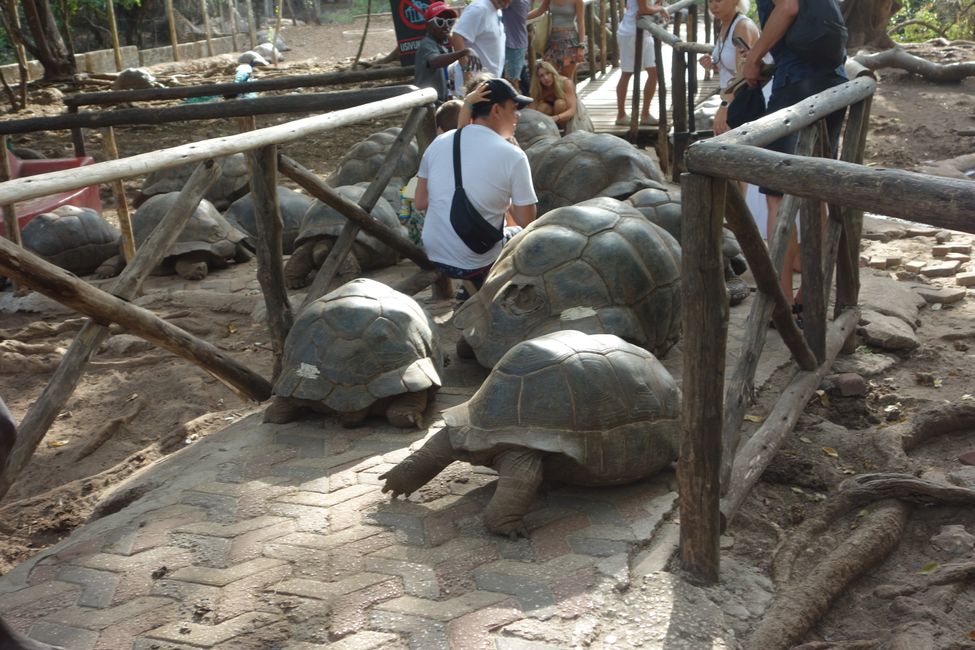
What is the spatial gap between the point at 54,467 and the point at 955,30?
56.5 ft

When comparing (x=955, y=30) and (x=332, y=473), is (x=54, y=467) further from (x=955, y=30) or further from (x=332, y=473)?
(x=955, y=30)

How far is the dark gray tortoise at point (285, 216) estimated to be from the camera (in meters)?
7.71

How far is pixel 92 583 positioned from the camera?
3178 mm

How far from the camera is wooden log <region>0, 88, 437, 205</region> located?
3.23m

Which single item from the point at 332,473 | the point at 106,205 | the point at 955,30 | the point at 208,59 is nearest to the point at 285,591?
the point at 332,473

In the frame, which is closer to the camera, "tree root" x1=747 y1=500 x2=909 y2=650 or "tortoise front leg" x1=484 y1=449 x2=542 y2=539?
Result: "tree root" x1=747 y1=500 x2=909 y2=650

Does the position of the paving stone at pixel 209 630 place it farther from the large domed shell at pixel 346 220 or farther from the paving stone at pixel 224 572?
the large domed shell at pixel 346 220

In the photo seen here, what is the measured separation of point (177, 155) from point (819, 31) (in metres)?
3.03

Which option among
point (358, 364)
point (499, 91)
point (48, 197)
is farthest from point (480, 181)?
point (48, 197)

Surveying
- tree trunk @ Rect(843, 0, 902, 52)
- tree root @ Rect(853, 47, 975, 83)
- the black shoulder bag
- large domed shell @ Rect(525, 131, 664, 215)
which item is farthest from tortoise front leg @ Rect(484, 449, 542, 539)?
tree trunk @ Rect(843, 0, 902, 52)

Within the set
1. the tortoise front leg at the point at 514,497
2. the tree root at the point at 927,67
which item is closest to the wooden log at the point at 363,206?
the tortoise front leg at the point at 514,497

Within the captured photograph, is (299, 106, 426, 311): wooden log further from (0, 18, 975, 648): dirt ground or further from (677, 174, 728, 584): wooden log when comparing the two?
(677, 174, 728, 584): wooden log

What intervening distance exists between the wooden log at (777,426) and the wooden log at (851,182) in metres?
0.72

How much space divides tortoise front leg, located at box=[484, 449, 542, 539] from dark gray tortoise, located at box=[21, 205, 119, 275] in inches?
212
